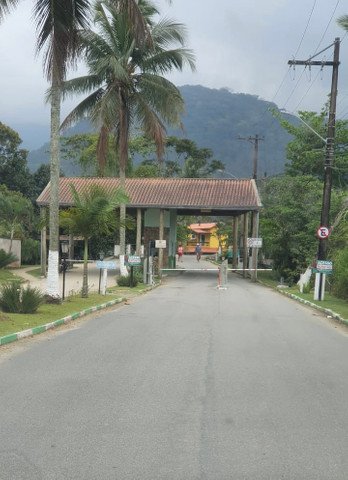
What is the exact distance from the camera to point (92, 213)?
19.7 meters

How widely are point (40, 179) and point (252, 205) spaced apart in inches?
1109

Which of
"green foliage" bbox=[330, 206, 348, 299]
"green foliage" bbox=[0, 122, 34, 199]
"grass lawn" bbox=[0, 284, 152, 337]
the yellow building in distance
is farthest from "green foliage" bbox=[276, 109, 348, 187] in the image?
the yellow building in distance

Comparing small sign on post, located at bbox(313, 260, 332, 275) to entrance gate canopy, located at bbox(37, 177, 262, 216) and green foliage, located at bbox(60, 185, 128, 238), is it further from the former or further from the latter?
entrance gate canopy, located at bbox(37, 177, 262, 216)

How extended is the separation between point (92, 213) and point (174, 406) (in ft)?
44.6

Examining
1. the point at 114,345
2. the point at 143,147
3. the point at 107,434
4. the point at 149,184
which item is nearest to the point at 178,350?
the point at 114,345

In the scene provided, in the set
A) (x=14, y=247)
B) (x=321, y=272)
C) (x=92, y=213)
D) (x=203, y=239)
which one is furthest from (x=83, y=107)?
(x=203, y=239)

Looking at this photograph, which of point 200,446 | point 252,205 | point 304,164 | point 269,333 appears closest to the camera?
point 200,446

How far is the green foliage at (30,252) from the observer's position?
42.3 m

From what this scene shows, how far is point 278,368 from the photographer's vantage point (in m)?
9.02

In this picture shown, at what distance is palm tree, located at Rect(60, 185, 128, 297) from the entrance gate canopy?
46.9 feet

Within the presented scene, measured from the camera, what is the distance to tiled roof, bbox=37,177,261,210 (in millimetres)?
36031

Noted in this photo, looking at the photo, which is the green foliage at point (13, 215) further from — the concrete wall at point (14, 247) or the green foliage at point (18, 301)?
the green foliage at point (18, 301)

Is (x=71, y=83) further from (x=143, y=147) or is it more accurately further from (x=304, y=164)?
(x=143, y=147)

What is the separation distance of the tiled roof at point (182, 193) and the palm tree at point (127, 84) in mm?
5452
